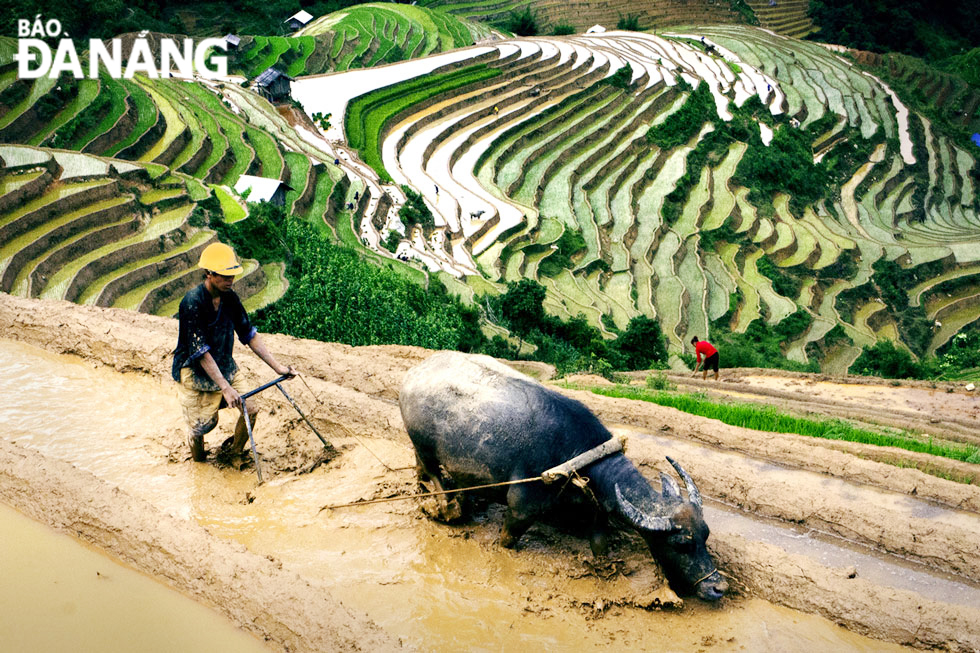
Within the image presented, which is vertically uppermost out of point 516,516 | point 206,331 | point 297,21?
point 297,21

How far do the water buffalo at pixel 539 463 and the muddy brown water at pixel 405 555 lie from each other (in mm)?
291

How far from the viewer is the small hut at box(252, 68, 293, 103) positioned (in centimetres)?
3294

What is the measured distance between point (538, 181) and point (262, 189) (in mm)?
14399

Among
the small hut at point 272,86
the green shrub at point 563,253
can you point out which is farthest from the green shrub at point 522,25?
the green shrub at point 563,253

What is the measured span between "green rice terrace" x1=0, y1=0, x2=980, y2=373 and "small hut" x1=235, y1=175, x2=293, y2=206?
0.59 metres

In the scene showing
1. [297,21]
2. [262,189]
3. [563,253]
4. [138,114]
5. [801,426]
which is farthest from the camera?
[297,21]

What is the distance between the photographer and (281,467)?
256 inches

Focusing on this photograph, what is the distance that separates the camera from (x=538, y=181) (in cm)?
3303

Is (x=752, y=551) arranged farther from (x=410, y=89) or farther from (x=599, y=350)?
(x=410, y=89)

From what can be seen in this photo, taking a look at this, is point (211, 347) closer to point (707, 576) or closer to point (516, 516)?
point (516, 516)

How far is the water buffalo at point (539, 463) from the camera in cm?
504

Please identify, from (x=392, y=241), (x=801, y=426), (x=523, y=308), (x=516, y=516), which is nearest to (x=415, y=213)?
(x=392, y=241)

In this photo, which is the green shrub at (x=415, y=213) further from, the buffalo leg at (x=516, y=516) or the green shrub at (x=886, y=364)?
the buffalo leg at (x=516, y=516)

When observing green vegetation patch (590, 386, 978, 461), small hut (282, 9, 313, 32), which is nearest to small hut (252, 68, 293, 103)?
small hut (282, 9, 313, 32)
